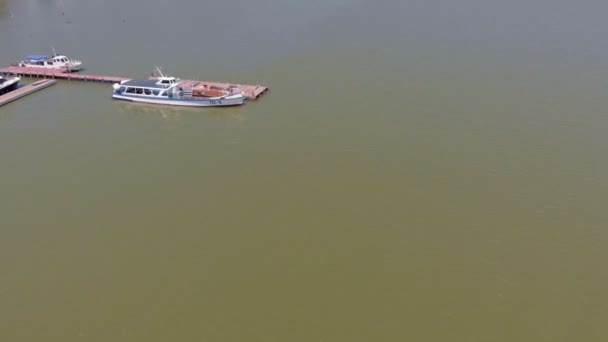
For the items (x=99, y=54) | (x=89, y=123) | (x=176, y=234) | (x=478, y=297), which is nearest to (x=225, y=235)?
(x=176, y=234)

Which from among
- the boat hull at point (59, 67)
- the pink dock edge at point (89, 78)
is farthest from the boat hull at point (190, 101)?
the boat hull at point (59, 67)

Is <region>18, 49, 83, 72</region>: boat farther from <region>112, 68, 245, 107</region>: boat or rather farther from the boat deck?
the boat deck

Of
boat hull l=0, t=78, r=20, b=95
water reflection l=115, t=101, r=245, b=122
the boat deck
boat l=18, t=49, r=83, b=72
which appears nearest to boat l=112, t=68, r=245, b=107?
water reflection l=115, t=101, r=245, b=122

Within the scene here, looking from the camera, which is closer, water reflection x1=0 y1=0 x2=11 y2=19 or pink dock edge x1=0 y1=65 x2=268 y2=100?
pink dock edge x1=0 y1=65 x2=268 y2=100

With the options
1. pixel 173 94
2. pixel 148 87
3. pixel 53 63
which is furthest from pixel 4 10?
pixel 173 94

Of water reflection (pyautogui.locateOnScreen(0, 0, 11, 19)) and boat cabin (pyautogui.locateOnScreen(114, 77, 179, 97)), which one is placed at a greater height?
water reflection (pyautogui.locateOnScreen(0, 0, 11, 19))

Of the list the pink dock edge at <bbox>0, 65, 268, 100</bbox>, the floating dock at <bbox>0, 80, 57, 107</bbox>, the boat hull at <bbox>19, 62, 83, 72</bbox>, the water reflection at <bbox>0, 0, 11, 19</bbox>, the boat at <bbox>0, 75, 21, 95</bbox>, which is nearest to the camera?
the pink dock edge at <bbox>0, 65, 268, 100</bbox>

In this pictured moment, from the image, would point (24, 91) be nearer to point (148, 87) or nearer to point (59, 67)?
point (59, 67)

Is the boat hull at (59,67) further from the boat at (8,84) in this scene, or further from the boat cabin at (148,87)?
the boat cabin at (148,87)
